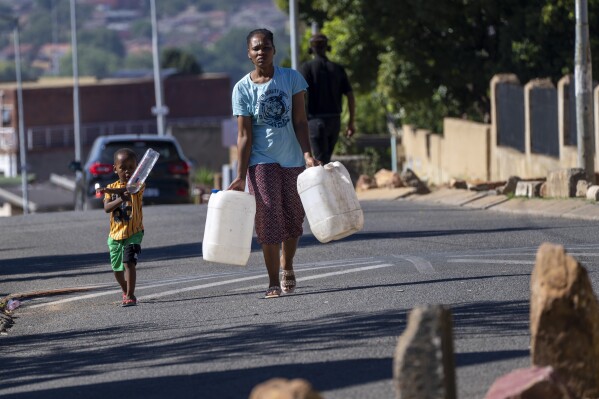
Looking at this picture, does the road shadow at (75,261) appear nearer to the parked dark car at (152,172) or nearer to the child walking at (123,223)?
the child walking at (123,223)

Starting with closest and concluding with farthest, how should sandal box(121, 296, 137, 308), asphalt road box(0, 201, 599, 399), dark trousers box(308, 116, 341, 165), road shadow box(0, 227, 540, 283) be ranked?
asphalt road box(0, 201, 599, 399) < sandal box(121, 296, 137, 308) < road shadow box(0, 227, 540, 283) < dark trousers box(308, 116, 341, 165)

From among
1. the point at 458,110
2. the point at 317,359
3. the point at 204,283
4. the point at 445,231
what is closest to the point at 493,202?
the point at 445,231

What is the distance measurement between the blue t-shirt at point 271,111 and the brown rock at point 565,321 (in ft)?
13.7

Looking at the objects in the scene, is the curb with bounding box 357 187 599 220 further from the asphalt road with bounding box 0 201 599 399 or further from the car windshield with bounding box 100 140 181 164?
the car windshield with bounding box 100 140 181 164

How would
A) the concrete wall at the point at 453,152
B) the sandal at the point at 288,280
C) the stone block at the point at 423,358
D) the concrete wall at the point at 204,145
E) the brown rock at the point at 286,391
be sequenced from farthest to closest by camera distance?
the concrete wall at the point at 204,145 → the concrete wall at the point at 453,152 → the sandal at the point at 288,280 → the stone block at the point at 423,358 → the brown rock at the point at 286,391

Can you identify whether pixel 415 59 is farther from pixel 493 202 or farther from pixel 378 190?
pixel 493 202

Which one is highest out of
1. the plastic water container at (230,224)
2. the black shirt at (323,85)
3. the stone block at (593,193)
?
the black shirt at (323,85)

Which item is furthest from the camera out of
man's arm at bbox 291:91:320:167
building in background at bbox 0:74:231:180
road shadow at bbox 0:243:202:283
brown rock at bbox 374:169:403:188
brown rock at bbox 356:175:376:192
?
building in background at bbox 0:74:231:180

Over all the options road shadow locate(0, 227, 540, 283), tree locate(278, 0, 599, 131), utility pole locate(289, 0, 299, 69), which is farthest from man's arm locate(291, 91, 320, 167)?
utility pole locate(289, 0, 299, 69)

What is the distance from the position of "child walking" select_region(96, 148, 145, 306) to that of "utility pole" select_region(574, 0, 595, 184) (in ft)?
33.9

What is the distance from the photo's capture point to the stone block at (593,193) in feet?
58.1

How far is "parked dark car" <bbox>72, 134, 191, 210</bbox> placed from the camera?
2606 centimetres

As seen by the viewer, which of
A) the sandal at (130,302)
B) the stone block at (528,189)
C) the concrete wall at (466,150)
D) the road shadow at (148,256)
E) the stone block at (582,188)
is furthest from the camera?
the concrete wall at (466,150)

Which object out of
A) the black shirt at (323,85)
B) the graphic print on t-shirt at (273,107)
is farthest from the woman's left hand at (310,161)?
the black shirt at (323,85)
